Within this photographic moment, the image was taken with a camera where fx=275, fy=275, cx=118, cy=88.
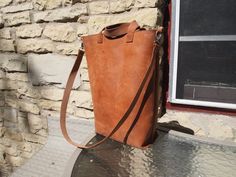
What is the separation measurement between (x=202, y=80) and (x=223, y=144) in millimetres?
441

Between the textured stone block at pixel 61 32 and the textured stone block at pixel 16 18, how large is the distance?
0.16 m

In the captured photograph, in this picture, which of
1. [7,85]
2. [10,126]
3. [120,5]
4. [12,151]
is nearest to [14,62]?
[7,85]

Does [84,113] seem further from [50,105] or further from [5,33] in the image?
[5,33]

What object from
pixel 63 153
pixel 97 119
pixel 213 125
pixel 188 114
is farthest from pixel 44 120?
pixel 213 125

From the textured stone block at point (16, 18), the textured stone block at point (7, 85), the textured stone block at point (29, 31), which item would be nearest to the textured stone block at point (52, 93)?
the textured stone block at point (7, 85)

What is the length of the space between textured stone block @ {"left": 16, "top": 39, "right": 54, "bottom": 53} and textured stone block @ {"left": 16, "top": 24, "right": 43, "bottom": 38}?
1.3 inches

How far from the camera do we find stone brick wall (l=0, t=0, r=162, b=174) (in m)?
1.50

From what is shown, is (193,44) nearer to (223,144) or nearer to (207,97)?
(207,97)

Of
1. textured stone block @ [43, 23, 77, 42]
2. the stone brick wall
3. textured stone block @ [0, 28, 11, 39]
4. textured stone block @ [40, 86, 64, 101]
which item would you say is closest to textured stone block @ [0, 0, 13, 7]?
the stone brick wall

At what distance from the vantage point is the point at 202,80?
1502mm

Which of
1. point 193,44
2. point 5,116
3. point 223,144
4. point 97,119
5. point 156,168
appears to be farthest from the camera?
point 5,116

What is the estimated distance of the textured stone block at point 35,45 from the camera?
A: 5.64 feet

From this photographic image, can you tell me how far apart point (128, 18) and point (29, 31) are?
70 centimetres

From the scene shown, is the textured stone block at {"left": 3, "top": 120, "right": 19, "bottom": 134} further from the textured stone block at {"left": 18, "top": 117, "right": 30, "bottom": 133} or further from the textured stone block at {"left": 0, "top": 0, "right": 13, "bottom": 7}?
the textured stone block at {"left": 0, "top": 0, "right": 13, "bottom": 7}
